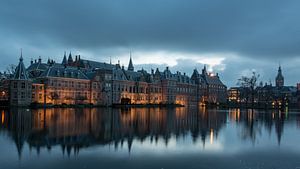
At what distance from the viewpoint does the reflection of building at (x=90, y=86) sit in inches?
2960

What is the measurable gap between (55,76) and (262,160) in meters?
76.3

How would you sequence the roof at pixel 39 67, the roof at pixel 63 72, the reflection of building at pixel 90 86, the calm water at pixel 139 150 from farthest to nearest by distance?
the roof at pixel 39 67
the roof at pixel 63 72
the reflection of building at pixel 90 86
the calm water at pixel 139 150

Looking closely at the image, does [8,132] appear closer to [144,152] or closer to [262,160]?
[144,152]

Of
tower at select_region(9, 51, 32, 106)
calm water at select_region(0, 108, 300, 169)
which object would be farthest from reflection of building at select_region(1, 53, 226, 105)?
calm water at select_region(0, 108, 300, 169)

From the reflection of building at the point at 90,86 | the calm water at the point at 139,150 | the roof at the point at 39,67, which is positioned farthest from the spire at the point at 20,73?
the calm water at the point at 139,150

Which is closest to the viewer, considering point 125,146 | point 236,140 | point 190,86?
point 125,146

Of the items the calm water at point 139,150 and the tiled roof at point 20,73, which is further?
the tiled roof at point 20,73

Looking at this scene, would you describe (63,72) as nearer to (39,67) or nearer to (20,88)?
(39,67)

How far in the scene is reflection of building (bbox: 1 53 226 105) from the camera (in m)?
75.2

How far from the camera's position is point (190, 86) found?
132 meters

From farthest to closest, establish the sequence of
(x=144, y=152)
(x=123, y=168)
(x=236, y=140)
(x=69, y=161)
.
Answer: (x=236, y=140)
(x=144, y=152)
(x=69, y=161)
(x=123, y=168)

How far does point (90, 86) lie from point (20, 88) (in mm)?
23355

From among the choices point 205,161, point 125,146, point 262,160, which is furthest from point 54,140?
point 262,160

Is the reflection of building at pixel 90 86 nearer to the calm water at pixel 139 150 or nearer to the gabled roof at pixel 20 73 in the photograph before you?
the gabled roof at pixel 20 73
